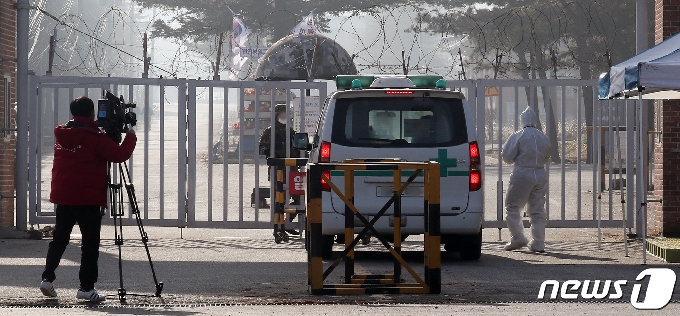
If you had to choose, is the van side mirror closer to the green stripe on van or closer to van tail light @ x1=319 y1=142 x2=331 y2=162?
van tail light @ x1=319 y1=142 x2=331 y2=162

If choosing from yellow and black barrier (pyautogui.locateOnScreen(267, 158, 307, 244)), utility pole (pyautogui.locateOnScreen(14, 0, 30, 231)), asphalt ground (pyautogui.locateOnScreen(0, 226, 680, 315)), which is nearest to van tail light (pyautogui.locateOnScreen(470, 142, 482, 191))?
asphalt ground (pyautogui.locateOnScreen(0, 226, 680, 315))

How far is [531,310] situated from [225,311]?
226 cm

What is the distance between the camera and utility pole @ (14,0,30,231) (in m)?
15.1

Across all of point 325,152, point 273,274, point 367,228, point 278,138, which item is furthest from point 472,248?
point 278,138

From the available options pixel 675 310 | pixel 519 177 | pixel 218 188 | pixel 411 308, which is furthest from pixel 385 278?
pixel 218 188

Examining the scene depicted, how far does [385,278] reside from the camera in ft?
33.4

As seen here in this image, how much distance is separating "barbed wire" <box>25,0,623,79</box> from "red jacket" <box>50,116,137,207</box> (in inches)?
193

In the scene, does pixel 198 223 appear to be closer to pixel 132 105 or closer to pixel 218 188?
pixel 132 105

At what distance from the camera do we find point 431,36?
52.3 metres

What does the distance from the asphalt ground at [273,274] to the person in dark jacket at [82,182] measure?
275 mm

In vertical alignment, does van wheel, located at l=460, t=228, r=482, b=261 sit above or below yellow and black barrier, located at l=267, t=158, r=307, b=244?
below

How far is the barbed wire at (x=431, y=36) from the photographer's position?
1655cm

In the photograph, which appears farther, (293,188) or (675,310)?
(293,188)

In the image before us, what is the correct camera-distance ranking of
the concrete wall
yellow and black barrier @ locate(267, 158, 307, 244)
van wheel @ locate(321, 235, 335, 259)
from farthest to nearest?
the concrete wall → yellow and black barrier @ locate(267, 158, 307, 244) → van wheel @ locate(321, 235, 335, 259)
